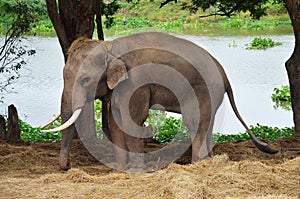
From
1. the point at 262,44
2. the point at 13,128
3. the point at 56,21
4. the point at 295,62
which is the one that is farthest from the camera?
the point at 262,44

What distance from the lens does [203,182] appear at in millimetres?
4297

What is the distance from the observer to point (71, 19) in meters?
7.62

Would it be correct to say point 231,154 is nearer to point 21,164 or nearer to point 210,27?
point 21,164

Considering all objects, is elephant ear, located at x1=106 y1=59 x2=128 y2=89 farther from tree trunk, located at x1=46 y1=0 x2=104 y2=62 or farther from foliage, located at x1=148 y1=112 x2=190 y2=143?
foliage, located at x1=148 y1=112 x2=190 y2=143

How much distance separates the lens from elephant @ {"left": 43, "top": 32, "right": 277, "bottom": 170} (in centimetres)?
566

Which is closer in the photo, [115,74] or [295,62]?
[115,74]

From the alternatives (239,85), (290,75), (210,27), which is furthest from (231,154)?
(210,27)

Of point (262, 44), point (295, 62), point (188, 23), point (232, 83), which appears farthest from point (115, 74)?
point (188, 23)

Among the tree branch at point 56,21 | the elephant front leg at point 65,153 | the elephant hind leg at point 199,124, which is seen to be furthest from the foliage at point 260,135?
the elephant front leg at point 65,153

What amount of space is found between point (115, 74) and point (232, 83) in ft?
35.7

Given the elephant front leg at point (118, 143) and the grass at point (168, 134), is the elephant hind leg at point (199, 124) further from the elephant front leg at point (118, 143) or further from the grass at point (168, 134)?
the grass at point (168, 134)

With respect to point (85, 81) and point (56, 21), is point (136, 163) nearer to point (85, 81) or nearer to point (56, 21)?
point (85, 81)

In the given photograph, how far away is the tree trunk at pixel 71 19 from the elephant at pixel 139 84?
1533mm

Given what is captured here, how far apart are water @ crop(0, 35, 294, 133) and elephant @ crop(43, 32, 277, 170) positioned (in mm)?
1360
